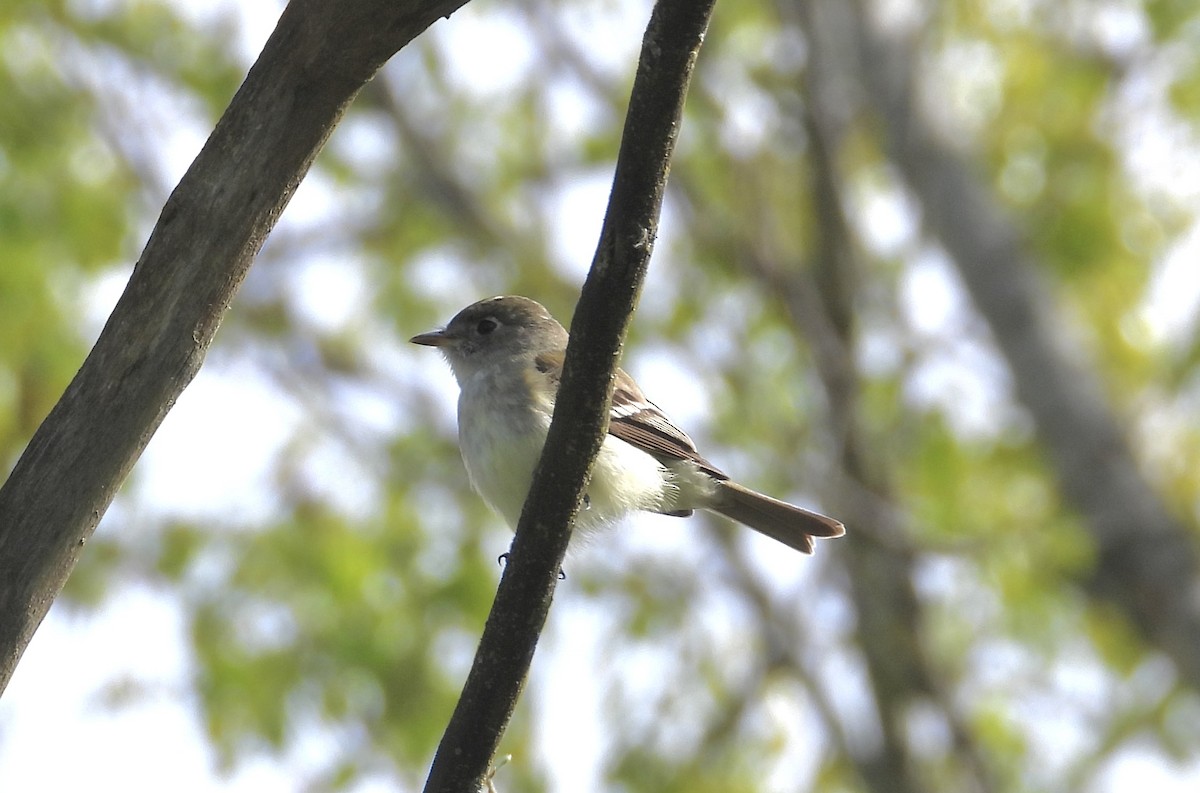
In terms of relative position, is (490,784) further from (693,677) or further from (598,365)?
(693,677)

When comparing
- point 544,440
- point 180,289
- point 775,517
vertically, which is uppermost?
point 775,517

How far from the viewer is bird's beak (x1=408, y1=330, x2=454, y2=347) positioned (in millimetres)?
6435

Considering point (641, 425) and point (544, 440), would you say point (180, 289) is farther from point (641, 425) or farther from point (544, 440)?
point (641, 425)

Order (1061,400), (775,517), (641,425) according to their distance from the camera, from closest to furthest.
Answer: (641,425)
(775,517)
(1061,400)

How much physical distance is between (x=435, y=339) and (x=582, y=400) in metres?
3.57

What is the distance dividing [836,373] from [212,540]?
4.95 m

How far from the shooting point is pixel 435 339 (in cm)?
646

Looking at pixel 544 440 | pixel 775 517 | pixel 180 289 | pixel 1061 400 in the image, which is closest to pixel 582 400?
pixel 180 289

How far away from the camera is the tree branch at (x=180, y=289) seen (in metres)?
2.64

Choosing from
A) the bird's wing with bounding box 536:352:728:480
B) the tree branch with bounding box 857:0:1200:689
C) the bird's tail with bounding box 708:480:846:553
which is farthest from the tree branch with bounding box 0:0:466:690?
the tree branch with bounding box 857:0:1200:689

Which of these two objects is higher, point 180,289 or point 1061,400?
point 1061,400

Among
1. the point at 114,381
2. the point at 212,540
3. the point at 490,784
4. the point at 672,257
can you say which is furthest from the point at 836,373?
the point at 114,381

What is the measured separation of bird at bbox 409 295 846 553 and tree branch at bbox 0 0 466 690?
2.20 meters

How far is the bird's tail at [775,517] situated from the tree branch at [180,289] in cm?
377
